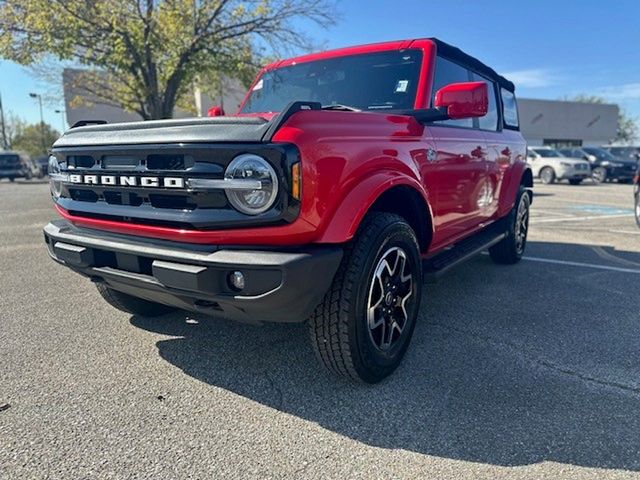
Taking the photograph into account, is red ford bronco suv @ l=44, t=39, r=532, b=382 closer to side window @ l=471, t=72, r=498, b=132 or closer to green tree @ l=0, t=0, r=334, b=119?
side window @ l=471, t=72, r=498, b=132

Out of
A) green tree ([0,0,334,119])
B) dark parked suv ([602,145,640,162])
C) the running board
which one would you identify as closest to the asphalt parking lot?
the running board

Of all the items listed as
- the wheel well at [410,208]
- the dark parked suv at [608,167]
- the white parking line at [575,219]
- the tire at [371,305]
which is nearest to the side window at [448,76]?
the wheel well at [410,208]

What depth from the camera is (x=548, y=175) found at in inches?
809

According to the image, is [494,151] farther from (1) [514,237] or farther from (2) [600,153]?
(2) [600,153]

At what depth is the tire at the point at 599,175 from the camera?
21438 mm

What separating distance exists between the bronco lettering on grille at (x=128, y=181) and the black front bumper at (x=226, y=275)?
0.92 feet

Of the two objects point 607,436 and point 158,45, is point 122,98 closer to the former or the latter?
point 158,45

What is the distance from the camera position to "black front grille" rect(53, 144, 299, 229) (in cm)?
208

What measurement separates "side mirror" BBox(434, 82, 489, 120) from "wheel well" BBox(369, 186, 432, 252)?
530mm

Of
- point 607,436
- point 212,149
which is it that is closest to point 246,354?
point 212,149

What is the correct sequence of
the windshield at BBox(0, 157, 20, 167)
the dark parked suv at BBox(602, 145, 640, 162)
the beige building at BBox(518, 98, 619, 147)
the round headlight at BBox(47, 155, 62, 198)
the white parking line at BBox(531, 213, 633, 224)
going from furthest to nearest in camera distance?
the beige building at BBox(518, 98, 619, 147) < the windshield at BBox(0, 157, 20, 167) < the dark parked suv at BBox(602, 145, 640, 162) < the white parking line at BBox(531, 213, 633, 224) < the round headlight at BBox(47, 155, 62, 198)

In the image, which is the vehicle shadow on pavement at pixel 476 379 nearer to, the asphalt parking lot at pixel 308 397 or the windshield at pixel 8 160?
the asphalt parking lot at pixel 308 397

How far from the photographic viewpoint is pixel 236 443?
2.12m

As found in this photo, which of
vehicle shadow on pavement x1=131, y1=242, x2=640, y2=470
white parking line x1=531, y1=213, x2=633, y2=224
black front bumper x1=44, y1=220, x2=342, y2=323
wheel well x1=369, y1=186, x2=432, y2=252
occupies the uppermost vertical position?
wheel well x1=369, y1=186, x2=432, y2=252
